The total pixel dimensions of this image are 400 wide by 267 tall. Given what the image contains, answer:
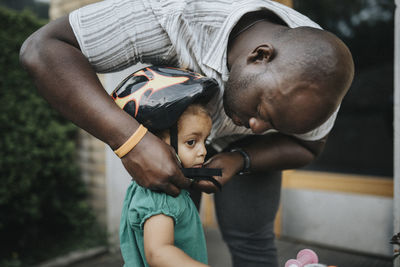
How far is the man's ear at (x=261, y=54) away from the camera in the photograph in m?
1.13

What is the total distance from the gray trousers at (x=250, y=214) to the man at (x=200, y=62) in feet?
1.02

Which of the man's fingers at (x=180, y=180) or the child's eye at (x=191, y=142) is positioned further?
the child's eye at (x=191, y=142)

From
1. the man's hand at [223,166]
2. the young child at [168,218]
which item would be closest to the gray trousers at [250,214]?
the man's hand at [223,166]

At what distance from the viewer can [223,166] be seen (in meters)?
1.42

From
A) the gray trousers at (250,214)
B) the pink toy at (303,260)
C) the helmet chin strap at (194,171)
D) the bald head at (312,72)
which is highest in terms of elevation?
the bald head at (312,72)

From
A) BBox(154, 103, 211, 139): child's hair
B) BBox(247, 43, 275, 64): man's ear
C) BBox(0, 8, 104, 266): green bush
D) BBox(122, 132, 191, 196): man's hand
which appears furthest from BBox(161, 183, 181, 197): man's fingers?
BBox(0, 8, 104, 266): green bush

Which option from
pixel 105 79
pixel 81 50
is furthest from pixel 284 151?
pixel 105 79

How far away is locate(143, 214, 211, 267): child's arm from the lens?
1078 mm

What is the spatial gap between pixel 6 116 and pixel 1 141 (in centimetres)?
22

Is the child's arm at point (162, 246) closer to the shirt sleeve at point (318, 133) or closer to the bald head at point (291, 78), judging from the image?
the bald head at point (291, 78)

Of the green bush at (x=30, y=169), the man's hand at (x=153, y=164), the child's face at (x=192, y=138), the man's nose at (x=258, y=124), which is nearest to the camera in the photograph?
the man's hand at (x=153, y=164)

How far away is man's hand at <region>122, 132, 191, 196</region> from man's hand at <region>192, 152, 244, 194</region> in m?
0.20

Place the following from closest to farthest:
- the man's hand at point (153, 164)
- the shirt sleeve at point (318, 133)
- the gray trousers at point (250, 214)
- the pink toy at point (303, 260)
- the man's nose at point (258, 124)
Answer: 1. the pink toy at point (303, 260)
2. the man's hand at point (153, 164)
3. the man's nose at point (258, 124)
4. the shirt sleeve at point (318, 133)
5. the gray trousers at point (250, 214)

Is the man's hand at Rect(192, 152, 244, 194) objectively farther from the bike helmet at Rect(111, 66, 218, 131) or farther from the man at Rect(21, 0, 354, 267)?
the bike helmet at Rect(111, 66, 218, 131)
